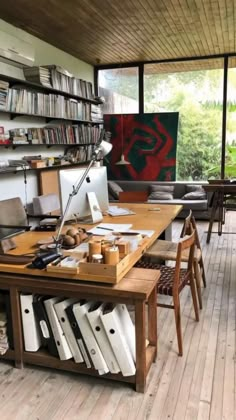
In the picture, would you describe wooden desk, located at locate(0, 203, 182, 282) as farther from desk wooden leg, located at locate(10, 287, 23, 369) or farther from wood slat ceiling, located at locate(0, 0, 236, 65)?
wood slat ceiling, located at locate(0, 0, 236, 65)

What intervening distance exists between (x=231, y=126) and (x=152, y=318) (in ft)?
16.8

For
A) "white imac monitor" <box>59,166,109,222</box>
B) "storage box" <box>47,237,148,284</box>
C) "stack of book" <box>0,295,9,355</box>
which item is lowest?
"stack of book" <box>0,295,9,355</box>

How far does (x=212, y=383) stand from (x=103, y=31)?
4339mm

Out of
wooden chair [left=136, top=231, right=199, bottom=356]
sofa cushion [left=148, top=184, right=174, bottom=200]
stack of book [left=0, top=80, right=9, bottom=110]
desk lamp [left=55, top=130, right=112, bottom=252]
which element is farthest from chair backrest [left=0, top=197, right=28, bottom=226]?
sofa cushion [left=148, top=184, right=174, bottom=200]

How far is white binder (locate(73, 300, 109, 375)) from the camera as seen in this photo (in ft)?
6.41

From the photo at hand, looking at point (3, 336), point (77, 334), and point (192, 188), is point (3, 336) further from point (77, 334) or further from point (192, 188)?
point (192, 188)

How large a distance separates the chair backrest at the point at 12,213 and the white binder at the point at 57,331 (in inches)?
54.7

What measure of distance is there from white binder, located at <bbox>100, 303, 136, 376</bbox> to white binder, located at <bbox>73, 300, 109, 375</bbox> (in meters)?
0.10

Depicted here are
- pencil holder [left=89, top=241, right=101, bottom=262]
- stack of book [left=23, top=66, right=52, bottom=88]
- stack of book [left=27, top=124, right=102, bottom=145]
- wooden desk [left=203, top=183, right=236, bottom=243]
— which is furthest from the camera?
wooden desk [left=203, top=183, right=236, bottom=243]

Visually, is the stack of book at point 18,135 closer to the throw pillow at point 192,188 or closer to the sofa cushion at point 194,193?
the sofa cushion at point 194,193

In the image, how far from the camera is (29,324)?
210cm

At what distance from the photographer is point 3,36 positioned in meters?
4.05

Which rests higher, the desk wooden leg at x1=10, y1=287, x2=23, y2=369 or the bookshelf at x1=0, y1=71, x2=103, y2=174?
the bookshelf at x1=0, y1=71, x2=103, y2=174

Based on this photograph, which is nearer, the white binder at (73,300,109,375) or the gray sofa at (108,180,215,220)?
the white binder at (73,300,109,375)
